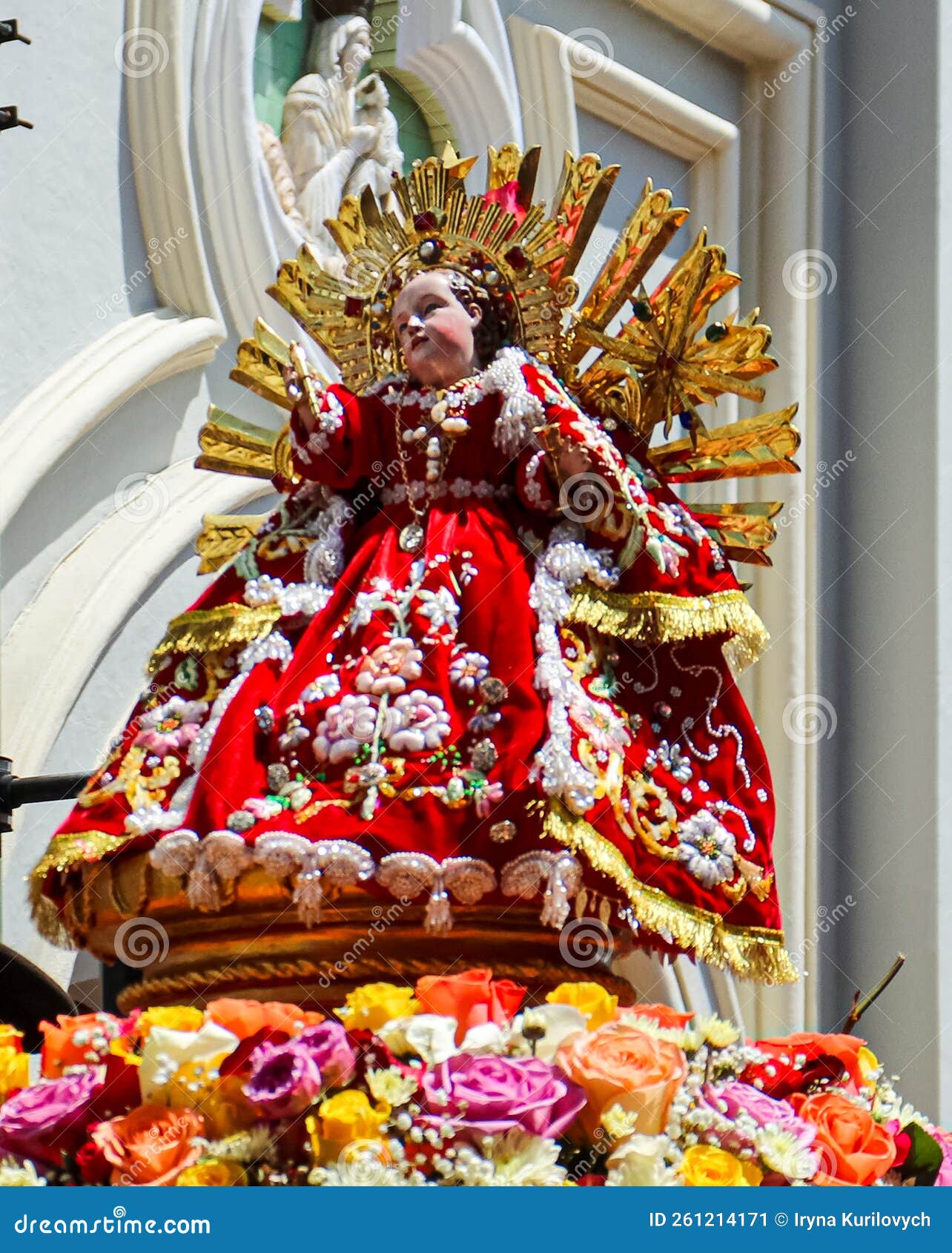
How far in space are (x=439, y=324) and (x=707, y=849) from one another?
1092 millimetres

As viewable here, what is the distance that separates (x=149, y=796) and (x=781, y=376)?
4917mm

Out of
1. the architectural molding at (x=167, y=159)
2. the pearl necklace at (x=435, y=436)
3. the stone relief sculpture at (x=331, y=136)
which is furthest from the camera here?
the stone relief sculpture at (x=331, y=136)

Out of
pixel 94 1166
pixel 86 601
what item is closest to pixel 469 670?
pixel 94 1166

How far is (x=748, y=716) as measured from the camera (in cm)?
398

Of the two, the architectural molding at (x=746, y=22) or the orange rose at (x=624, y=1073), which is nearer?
the orange rose at (x=624, y=1073)

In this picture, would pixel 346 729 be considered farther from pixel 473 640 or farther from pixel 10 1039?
pixel 10 1039

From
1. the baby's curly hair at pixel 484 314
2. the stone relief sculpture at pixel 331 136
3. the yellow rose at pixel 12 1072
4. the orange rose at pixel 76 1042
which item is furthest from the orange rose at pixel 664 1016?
the stone relief sculpture at pixel 331 136

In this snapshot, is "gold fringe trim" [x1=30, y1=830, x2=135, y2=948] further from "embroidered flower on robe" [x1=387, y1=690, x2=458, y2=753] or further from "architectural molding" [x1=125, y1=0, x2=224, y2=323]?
"architectural molding" [x1=125, y1=0, x2=224, y2=323]

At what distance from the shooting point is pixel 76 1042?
3.05m

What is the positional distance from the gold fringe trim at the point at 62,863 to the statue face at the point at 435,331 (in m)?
1.05

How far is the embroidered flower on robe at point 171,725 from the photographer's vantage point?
3668mm

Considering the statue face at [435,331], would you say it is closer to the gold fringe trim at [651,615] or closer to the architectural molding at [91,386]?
the gold fringe trim at [651,615]
